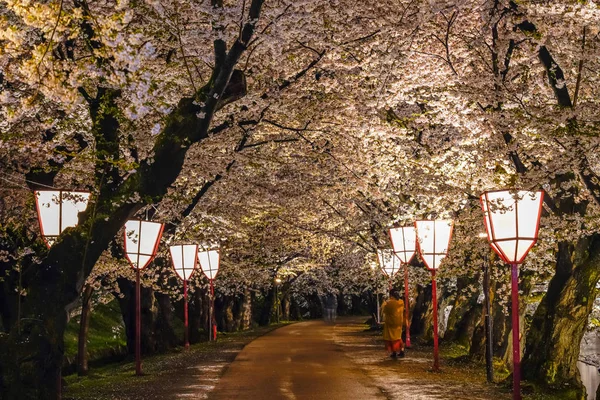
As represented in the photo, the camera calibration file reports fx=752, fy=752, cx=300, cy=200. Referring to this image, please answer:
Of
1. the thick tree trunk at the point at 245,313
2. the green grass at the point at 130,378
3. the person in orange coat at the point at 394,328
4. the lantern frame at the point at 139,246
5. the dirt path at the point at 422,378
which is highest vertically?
the lantern frame at the point at 139,246

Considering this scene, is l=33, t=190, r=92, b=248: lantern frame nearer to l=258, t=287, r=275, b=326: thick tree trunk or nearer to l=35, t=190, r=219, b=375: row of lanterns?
l=35, t=190, r=219, b=375: row of lanterns

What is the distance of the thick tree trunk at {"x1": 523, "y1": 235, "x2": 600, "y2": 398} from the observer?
13.2m

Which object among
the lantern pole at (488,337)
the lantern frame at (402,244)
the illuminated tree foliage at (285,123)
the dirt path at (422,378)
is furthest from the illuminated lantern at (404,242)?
the lantern pole at (488,337)

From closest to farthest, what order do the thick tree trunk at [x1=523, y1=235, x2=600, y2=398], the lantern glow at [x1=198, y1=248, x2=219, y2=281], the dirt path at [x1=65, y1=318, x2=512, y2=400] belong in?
the dirt path at [x1=65, y1=318, x2=512, y2=400] → the thick tree trunk at [x1=523, y1=235, x2=600, y2=398] → the lantern glow at [x1=198, y1=248, x2=219, y2=281]

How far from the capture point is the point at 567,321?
1320 cm

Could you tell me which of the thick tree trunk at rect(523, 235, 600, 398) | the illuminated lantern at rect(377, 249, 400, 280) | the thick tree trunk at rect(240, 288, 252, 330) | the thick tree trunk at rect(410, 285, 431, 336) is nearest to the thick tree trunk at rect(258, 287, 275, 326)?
the thick tree trunk at rect(240, 288, 252, 330)

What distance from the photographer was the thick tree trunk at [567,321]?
13.2 meters

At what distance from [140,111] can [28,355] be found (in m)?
4.03

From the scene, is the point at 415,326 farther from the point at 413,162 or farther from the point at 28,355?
the point at 28,355

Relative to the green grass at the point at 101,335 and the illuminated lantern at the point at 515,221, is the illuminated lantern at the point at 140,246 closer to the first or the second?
the illuminated lantern at the point at 515,221

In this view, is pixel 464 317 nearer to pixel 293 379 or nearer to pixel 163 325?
pixel 163 325

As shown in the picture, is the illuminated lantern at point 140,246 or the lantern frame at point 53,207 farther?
the illuminated lantern at point 140,246

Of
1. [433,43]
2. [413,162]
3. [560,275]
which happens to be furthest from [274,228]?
[560,275]

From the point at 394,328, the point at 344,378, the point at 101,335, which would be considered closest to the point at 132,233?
the point at 344,378
